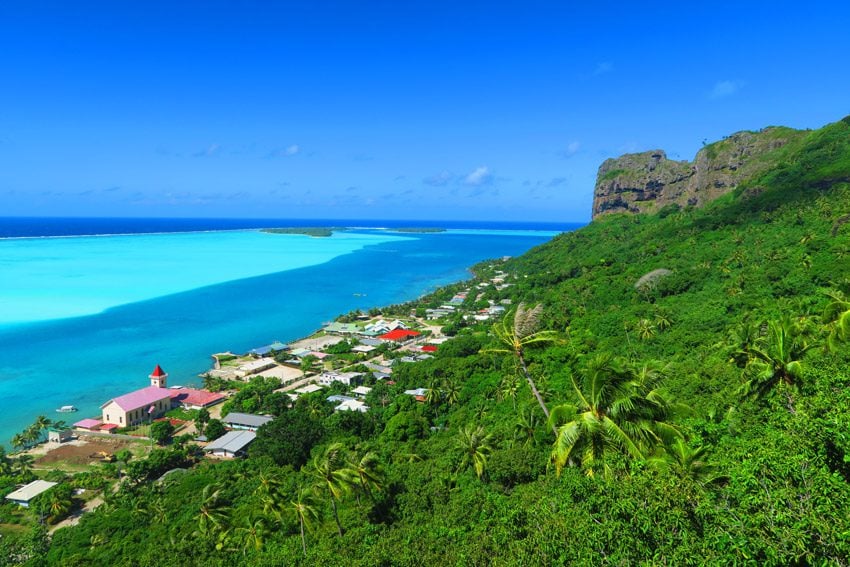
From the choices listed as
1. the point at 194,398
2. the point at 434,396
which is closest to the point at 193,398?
the point at 194,398

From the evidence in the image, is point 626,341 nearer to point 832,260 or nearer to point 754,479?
point 832,260

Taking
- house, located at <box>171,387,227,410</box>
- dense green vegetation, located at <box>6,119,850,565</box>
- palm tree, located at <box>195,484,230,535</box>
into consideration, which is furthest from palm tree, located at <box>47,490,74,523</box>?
house, located at <box>171,387,227,410</box>

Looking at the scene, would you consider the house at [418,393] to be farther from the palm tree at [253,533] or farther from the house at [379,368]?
the palm tree at [253,533]

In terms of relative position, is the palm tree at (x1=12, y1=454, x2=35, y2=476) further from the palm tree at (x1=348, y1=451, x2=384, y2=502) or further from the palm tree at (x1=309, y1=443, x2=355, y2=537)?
the palm tree at (x1=348, y1=451, x2=384, y2=502)

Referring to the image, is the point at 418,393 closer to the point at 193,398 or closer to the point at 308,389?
the point at 308,389

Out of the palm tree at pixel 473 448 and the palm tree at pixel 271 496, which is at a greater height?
the palm tree at pixel 473 448

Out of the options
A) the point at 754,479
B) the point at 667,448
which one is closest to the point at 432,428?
the point at 667,448

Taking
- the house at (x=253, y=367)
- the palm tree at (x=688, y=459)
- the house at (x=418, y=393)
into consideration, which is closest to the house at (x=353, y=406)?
the house at (x=418, y=393)
